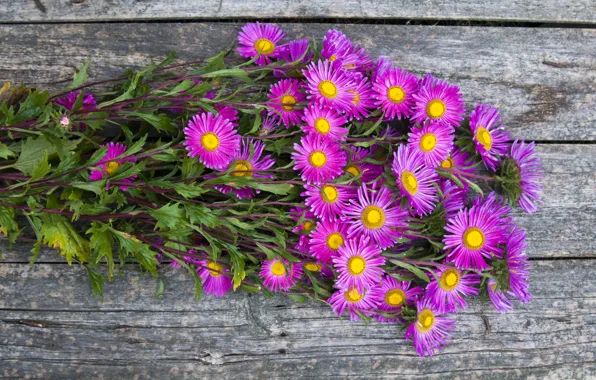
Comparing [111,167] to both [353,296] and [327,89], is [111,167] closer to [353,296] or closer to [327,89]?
[327,89]

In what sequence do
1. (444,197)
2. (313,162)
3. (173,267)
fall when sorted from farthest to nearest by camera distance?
(173,267) → (444,197) → (313,162)

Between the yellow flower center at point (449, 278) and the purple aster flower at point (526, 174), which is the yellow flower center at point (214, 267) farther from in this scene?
the purple aster flower at point (526, 174)

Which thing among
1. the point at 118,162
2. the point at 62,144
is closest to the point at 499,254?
the point at 118,162

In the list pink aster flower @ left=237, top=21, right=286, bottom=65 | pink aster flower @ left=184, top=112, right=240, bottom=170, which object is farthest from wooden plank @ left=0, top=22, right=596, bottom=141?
pink aster flower @ left=184, top=112, right=240, bottom=170

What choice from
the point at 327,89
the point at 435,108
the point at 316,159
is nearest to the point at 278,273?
the point at 316,159

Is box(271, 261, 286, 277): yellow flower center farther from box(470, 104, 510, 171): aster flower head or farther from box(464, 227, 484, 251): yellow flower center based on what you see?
box(470, 104, 510, 171): aster flower head

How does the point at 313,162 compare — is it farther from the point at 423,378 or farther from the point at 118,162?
the point at 423,378

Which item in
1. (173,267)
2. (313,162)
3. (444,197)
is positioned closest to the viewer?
(313,162)
